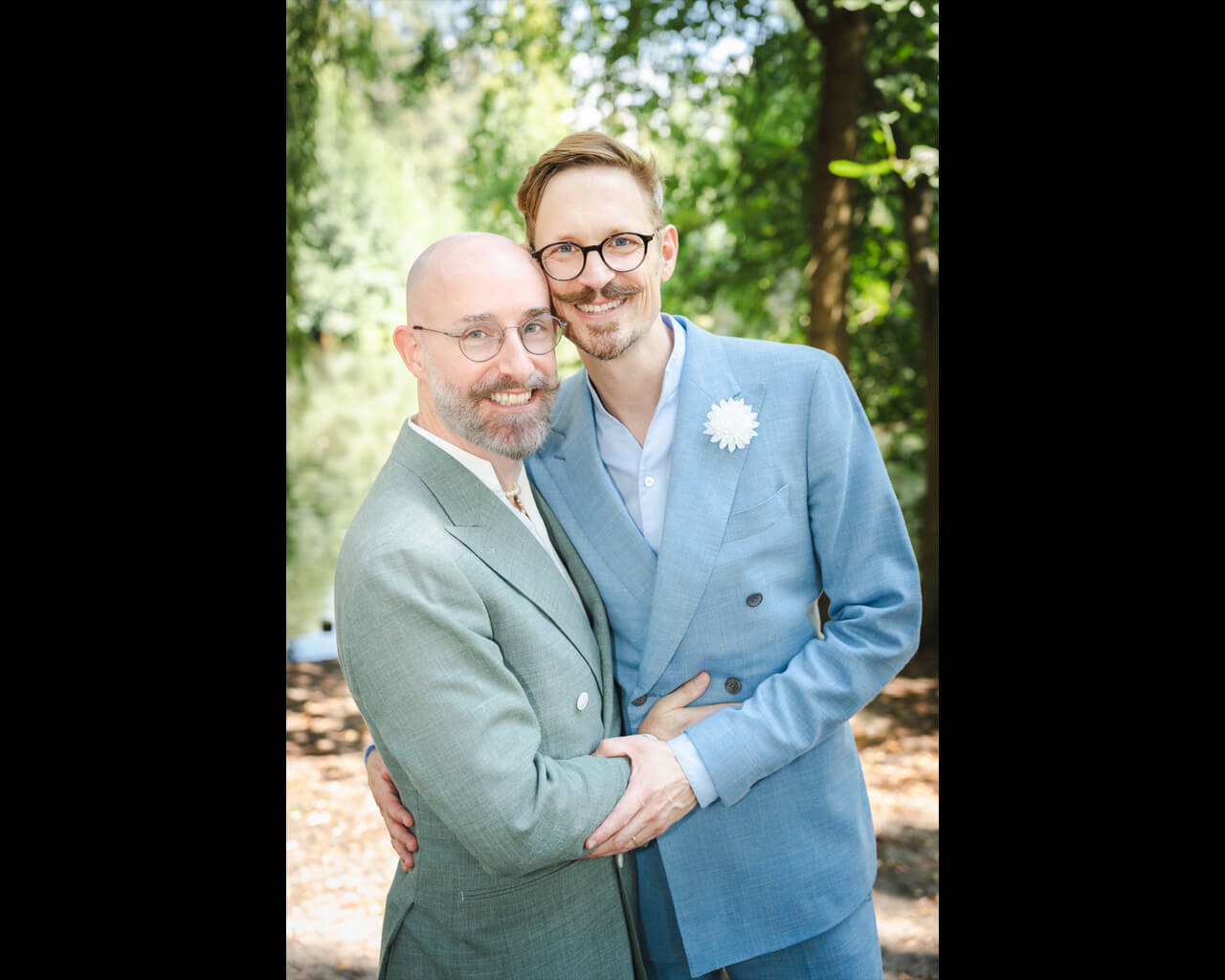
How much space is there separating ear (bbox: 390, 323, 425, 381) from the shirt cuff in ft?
3.37

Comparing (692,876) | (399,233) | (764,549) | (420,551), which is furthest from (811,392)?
(399,233)

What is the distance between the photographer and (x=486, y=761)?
6.32ft

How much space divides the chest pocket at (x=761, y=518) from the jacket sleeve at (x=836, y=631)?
0.07 m

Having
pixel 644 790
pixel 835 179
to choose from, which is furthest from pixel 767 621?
pixel 835 179

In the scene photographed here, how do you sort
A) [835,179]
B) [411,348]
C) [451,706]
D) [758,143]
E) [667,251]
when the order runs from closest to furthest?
1. [451,706]
2. [411,348]
3. [667,251]
4. [835,179]
5. [758,143]

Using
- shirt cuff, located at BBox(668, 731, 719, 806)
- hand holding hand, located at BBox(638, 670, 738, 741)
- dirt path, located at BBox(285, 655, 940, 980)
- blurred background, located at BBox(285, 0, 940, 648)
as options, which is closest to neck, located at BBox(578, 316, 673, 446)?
hand holding hand, located at BBox(638, 670, 738, 741)

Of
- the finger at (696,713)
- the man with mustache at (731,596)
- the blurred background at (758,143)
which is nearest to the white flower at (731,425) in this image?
the man with mustache at (731,596)

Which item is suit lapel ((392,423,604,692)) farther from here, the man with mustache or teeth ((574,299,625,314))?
teeth ((574,299,625,314))

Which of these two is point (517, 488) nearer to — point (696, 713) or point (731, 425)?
point (731, 425)

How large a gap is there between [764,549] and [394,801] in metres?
1.04

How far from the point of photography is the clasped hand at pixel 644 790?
2.13m

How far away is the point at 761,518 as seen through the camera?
233 centimetres

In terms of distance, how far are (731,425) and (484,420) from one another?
0.58 meters

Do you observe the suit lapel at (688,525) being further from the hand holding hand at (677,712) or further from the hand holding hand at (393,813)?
the hand holding hand at (393,813)
